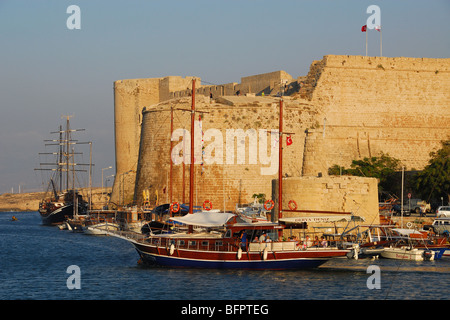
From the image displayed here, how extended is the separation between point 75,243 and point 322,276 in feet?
65.8

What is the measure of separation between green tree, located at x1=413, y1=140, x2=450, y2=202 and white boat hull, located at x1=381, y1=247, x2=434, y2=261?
14065 millimetres

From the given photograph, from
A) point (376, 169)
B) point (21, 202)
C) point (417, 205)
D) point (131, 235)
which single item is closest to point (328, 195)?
point (131, 235)

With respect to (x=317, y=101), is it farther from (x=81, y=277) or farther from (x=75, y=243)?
(x=81, y=277)

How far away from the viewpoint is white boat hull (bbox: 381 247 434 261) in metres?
28.2

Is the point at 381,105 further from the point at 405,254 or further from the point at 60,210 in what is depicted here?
the point at 60,210

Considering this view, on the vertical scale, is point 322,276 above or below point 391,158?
below

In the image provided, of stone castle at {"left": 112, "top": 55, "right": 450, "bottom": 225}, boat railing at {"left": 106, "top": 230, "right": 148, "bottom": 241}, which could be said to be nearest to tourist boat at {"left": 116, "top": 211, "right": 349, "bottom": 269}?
boat railing at {"left": 106, "top": 230, "right": 148, "bottom": 241}

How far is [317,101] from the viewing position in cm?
4994

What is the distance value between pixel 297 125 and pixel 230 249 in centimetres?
2417

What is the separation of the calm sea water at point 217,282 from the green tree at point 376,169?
19.1 meters

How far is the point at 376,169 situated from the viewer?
48031mm

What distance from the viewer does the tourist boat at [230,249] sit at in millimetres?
24016
